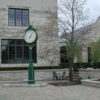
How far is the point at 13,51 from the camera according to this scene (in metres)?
33.7

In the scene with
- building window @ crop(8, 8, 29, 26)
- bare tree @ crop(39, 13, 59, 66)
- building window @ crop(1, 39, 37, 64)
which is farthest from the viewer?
building window @ crop(8, 8, 29, 26)

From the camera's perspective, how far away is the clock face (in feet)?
71.2

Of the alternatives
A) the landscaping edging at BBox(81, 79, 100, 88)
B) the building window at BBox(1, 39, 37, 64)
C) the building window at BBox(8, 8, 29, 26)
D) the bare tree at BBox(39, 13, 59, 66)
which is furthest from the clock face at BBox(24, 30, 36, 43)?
the building window at BBox(8, 8, 29, 26)

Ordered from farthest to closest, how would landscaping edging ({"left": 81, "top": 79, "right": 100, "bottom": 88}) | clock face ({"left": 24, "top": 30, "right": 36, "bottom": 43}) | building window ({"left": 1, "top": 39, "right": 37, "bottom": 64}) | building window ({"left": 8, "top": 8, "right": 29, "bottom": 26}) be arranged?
building window ({"left": 8, "top": 8, "right": 29, "bottom": 26}) → building window ({"left": 1, "top": 39, "right": 37, "bottom": 64}) → clock face ({"left": 24, "top": 30, "right": 36, "bottom": 43}) → landscaping edging ({"left": 81, "top": 79, "right": 100, "bottom": 88})

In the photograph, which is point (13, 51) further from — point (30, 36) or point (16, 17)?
point (30, 36)

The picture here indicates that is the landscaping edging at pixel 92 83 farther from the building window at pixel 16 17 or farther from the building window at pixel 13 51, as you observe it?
the building window at pixel 16 17

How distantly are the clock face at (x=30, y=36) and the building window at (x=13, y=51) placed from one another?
39.3ft

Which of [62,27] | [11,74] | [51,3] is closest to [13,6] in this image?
[51,3]

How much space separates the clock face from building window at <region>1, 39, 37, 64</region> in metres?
12.0

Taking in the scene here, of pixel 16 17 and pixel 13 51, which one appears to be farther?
pixel 16 17

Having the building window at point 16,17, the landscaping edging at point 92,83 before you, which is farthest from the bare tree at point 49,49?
the landscaping edging at point 92,83

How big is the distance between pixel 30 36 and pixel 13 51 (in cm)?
1224

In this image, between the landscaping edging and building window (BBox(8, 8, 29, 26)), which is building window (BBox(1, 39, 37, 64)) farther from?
the landscaping edging

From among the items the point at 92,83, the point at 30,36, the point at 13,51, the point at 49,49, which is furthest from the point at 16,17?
the point at 92,83
